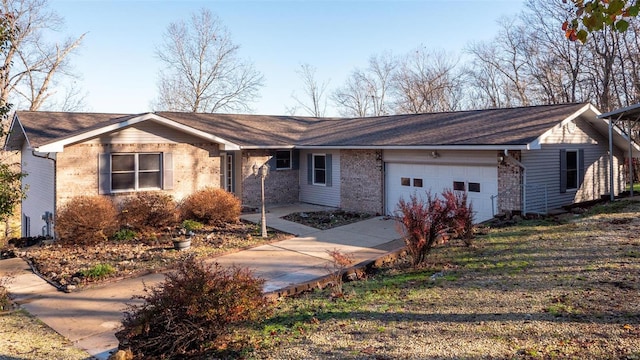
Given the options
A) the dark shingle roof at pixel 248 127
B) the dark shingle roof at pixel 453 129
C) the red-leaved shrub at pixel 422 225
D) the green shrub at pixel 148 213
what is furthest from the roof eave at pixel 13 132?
the red-leaved shrub at pixel 422 225

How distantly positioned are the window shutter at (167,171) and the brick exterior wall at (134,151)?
14 centimetres

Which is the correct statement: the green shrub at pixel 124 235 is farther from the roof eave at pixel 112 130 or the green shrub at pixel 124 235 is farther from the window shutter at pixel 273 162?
the window shutter at pixel 273 162

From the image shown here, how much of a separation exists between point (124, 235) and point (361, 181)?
833 cm

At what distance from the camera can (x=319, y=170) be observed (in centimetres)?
1912

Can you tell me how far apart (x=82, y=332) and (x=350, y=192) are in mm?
12117

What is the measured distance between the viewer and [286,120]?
24.9 m

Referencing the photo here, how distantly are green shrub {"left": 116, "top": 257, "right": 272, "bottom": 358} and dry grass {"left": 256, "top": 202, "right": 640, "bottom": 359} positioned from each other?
54cm

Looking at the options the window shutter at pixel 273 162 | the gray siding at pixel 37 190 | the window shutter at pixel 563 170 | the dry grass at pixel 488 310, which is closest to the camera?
the dry grass at pixel 488 310

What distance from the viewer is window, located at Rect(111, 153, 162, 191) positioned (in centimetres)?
1427

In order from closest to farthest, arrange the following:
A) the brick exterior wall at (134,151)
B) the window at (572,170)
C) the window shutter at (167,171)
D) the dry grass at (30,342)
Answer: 1. the dry grass at (30,342)
2. the brick exterior wall at (134,151)
3. the window at (572,170)
4. the window shutter at (167,171)

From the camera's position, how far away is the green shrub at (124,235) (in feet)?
41.5

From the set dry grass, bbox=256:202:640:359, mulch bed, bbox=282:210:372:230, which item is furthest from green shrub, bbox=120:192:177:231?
dry grass, bbox=256:202:640:359

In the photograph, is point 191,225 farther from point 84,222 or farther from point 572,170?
point 572,170

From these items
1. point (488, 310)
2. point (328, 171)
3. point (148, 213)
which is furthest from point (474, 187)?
point (148, 213)
